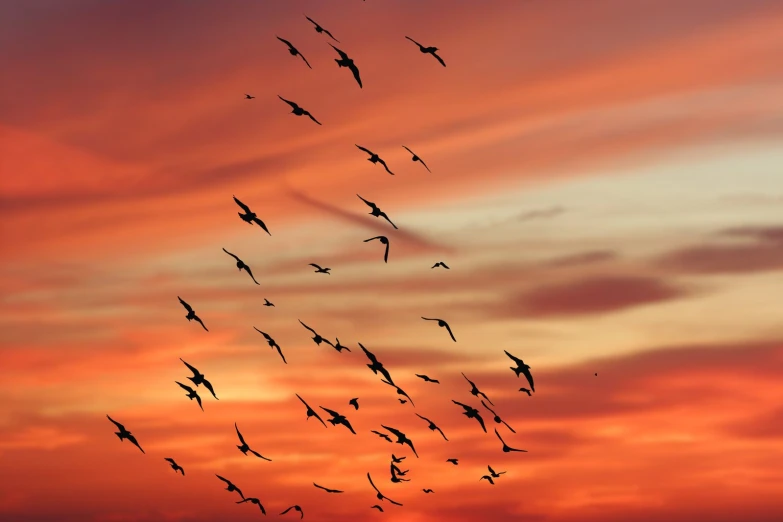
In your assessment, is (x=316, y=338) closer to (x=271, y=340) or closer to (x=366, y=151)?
(x=271, y=340)

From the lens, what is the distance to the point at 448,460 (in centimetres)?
13538

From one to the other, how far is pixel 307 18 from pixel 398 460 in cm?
5352

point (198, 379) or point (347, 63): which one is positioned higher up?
point (347, 63)

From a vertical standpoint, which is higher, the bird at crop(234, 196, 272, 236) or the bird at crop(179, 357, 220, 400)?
the bird at crop(234, 196, 272, 236)

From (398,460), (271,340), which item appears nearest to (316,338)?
(271,340)

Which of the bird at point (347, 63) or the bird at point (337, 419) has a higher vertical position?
the bird at point (347, 63)

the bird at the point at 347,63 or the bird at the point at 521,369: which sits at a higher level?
the bird at the point at 347,63

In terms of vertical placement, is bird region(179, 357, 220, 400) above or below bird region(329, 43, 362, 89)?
below

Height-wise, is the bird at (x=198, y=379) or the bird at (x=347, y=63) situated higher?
the bird at (x=347, y=63)

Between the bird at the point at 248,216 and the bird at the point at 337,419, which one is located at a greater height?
the bird at the point at 248,216

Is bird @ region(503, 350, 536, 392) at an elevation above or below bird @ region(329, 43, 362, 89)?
below

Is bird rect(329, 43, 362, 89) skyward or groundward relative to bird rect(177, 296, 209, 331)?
skyward

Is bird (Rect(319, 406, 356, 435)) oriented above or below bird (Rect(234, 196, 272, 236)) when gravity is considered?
below

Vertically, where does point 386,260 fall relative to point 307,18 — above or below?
below
